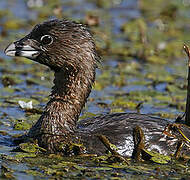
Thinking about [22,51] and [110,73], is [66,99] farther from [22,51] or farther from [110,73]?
[110,73]

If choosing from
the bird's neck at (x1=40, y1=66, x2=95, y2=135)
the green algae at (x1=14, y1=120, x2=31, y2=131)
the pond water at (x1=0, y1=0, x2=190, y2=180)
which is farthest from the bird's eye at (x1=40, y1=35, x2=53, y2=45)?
the green algae at (x1=14, y1=120, x2=31, y2=131)

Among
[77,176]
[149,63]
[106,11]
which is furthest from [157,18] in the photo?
[77,176]

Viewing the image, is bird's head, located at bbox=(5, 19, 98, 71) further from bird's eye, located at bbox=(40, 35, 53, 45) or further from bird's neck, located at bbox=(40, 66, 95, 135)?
bird's neck, located at bbox=(40, 66, 95, 135)

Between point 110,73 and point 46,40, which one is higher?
point 46,40

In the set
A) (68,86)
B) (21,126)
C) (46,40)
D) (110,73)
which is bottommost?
(21,126)

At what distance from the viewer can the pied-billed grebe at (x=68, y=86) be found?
9.51 metres

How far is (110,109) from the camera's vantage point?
12.3 m

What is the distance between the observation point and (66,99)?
32.0 feet

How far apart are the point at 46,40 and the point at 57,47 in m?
0.20

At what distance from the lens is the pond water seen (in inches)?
351

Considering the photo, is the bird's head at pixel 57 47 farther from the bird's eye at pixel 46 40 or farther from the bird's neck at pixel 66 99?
the bird's neck at pixel 66 99

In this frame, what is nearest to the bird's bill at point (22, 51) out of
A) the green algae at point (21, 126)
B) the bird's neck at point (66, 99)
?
the bird's neck at point (66, 99)

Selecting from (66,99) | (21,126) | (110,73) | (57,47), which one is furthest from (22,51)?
(110,73)

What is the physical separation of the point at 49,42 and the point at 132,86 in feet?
14.8
